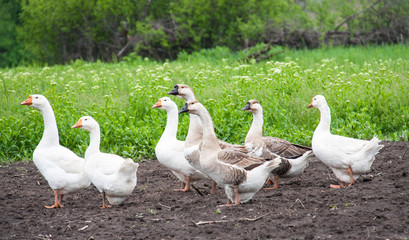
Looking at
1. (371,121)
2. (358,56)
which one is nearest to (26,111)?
(371,121)

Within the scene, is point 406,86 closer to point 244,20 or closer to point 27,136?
point 27,136

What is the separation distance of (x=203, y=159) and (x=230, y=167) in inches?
13.3

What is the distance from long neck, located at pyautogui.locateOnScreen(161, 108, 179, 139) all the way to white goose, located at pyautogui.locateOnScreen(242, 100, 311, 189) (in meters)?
1.09

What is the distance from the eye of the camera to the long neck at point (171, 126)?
7.27 m

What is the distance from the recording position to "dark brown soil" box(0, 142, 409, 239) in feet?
16.5

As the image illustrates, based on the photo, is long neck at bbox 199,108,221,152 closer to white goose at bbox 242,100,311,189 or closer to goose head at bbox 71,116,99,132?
white goose at bbox 242,100,311,189

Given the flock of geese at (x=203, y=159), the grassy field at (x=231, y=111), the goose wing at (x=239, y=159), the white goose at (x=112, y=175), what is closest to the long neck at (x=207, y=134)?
the flock of geese at (x=203, y=159)

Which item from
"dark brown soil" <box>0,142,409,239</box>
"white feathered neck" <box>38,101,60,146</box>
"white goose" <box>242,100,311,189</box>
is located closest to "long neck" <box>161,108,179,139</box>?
"dark brown soil" <box>0,142,409,239</box>

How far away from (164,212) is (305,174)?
269 centimetres

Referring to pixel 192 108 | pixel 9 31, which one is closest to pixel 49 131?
pixel 192 108

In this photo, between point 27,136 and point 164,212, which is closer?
point 164,212

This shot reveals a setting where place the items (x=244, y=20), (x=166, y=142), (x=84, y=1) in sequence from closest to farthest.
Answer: (x=166, y=142), (x=244, y=20), (x=84, y=1)

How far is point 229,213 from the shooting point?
5.70m

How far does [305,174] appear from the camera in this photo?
777cm
